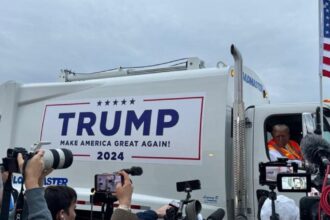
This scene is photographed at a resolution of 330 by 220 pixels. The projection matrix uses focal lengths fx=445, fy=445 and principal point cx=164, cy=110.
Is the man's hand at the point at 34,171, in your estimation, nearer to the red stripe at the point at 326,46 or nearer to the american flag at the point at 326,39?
the american flag at the point at 326,39

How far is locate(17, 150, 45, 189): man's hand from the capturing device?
6.82 ft

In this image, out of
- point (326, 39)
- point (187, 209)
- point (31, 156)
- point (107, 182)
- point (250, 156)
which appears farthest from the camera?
point (326, 39)

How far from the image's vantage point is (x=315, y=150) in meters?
2.15

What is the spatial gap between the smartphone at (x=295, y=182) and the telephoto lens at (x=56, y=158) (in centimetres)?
119

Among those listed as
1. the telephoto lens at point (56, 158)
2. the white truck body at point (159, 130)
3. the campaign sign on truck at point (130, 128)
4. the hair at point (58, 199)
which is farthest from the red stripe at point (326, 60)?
the telephoto lens at point (56, 158)

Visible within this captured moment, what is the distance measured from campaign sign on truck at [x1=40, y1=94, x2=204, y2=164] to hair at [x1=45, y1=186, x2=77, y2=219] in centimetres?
255

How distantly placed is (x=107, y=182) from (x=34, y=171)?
1.15 m

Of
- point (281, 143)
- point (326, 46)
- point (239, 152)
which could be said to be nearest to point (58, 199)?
point (239, 152)

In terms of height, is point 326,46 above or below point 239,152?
above

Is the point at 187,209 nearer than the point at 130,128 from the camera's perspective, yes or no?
Yes

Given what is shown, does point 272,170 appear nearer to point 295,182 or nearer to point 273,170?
point 273,170

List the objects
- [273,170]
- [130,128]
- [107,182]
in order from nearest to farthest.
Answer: [273,170]
[107,182]
[130,128]

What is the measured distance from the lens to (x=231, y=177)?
512 centimetres

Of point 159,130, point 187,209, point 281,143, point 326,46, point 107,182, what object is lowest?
point 187,209
